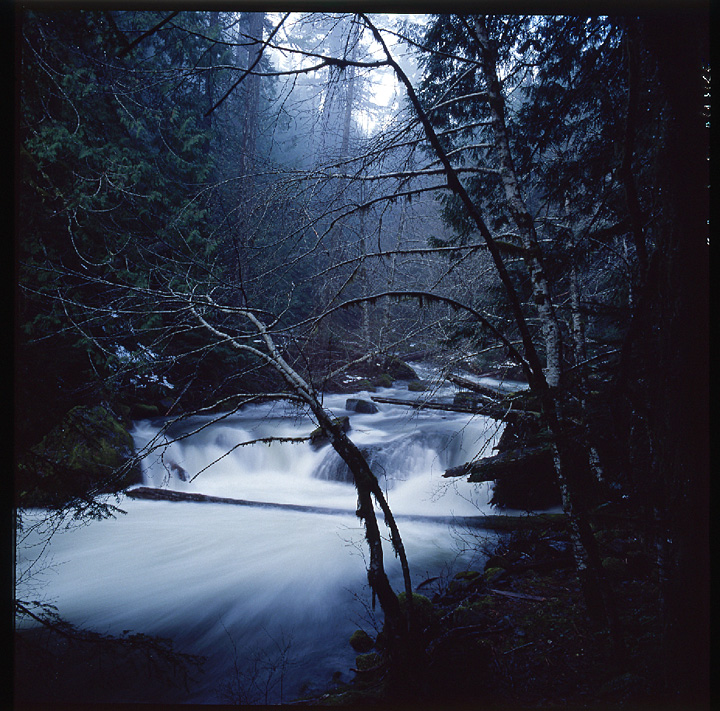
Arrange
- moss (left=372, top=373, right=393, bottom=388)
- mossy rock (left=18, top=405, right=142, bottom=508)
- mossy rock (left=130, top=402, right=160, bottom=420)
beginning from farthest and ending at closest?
moss (left=372, top=373, right=393, bottom=388)
mossy rock (left=130, top=402, right=160, bottom=420)
mossy rock (left=18, top=405, right=142, bottom=508)

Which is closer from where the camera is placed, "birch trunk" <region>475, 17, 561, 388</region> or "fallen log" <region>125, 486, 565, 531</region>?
"birch trunk" <region>475, 17, 561, 388</region>

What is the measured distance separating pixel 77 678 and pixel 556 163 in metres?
4.83

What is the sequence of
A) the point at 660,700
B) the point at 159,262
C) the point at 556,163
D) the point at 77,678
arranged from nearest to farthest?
the point at 660,700, the point at 77,678, the point at 556,163, the point at 159,262

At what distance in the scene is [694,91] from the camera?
5.44ft

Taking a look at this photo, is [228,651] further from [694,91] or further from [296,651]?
[694,91]

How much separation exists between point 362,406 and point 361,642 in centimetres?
449

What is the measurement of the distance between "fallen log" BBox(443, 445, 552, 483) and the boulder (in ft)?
8.96

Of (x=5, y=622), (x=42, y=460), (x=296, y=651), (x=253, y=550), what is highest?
(x=42, y=460)

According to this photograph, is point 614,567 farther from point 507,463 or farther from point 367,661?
point 367,661

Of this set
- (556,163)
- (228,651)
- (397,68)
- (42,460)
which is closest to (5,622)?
(42,460)

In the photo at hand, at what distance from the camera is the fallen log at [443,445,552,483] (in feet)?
13.9

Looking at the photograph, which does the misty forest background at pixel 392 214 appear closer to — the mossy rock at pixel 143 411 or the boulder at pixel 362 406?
the mossy rock at pixel 143 411

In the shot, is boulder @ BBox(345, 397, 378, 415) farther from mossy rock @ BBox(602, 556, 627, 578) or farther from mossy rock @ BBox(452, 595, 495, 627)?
mossy rock @ BBox(602, 556, 627, 578)

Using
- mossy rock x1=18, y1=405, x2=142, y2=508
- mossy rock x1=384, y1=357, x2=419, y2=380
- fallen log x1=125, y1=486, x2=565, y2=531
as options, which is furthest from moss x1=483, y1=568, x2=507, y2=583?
mossy rock x1=384, y1=357, x2=419, y2=380
